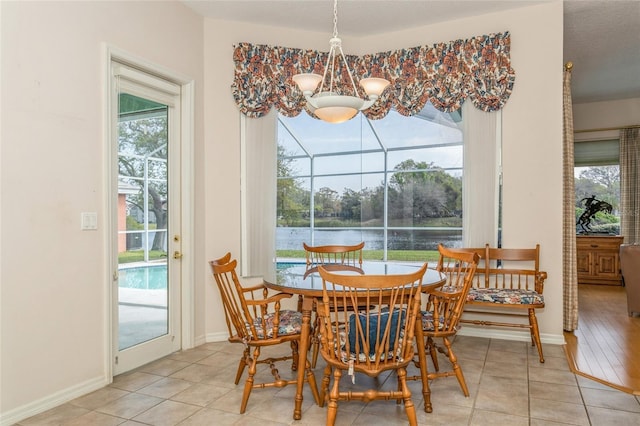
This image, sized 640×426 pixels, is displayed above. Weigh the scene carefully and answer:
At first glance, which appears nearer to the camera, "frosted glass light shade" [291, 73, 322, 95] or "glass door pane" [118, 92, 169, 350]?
"frosted glass light shade" [291, 73, 322, 95]

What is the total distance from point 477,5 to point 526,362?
307cm

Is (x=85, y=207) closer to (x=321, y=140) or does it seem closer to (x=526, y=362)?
(x=526, y=362)

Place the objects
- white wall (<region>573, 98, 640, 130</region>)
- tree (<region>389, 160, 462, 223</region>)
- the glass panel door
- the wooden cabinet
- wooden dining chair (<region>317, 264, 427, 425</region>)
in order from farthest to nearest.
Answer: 1. white wall (<region>573, 98, 640, 130</region>)
2. the wooden cabinet
3. tree (<region>389, 160, 462, 223</region>)
4. the glass panel door
5. wooden dining chair (<region>317, 264, 427, 425</region>)

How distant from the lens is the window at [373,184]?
4492mm

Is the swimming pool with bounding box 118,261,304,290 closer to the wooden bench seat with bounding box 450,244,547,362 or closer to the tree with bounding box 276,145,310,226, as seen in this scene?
the tree with bounding box 276,145,310,226

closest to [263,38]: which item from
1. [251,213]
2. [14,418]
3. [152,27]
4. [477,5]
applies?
[152,27]

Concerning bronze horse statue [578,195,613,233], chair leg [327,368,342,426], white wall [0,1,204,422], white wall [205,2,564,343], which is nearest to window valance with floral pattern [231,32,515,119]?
white wall [205,2,564,343]

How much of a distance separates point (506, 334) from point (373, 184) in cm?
239

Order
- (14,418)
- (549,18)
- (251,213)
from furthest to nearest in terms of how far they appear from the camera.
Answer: (251,213), (549,18), (14,418)

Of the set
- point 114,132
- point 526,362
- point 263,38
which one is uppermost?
point 263,38

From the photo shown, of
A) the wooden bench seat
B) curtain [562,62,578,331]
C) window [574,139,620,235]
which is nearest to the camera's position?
Result: the wooden bench seat

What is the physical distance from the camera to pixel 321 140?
5945mm

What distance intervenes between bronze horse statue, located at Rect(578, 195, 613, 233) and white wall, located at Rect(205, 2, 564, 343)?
160 inches

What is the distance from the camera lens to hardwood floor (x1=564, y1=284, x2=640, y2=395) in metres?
2.88
